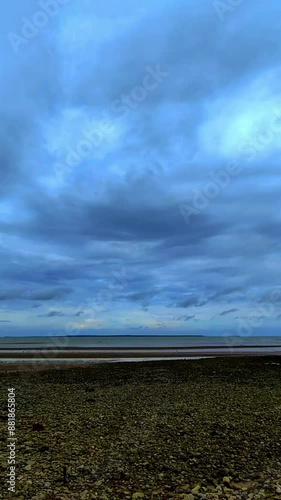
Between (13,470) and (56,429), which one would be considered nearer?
(13,470)

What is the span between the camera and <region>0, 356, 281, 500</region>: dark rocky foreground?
9469mm

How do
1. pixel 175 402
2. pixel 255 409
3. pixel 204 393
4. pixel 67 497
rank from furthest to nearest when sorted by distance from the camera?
pixel 204 393, pixel 175 402, pixel 255 409, pixel 67 497

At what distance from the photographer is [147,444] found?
12.5m

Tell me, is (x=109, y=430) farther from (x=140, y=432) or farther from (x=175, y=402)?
(x=175, y=402)

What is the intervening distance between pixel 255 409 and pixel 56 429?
28.6ft

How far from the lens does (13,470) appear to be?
10.3 m

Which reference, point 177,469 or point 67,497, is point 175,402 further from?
point 67,497

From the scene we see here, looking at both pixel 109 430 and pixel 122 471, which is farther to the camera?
pixel 109 430

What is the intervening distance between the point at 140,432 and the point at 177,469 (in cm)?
350

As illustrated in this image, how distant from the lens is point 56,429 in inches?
562

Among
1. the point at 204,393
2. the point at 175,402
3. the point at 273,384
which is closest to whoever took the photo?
the point at 175,402

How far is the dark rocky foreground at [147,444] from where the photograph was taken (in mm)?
9469

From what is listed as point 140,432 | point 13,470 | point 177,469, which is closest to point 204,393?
point 140,432

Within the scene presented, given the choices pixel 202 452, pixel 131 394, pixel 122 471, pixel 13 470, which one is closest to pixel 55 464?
pixel 13 470
